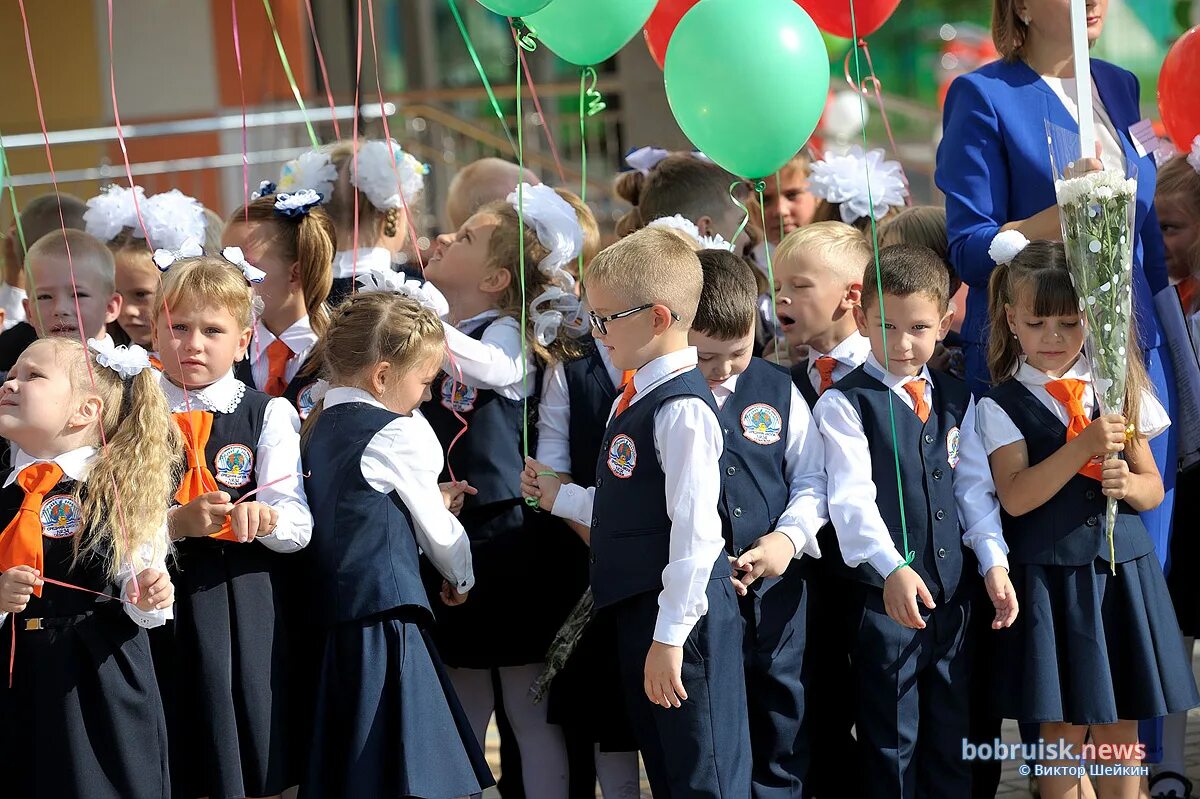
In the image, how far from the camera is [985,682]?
12.1 ft

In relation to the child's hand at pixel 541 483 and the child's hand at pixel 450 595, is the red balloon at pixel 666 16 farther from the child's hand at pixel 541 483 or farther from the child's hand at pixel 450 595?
the child's hand at pixel 450 595

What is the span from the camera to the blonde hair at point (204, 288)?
355cm

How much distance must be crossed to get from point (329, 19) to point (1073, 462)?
1036 centimetres

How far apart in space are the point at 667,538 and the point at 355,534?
0.74 meters

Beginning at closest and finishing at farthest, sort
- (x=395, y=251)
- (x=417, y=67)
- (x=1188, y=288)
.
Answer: (x=1188, y=288) < (x=395, y=251) < (x=417, y=67)

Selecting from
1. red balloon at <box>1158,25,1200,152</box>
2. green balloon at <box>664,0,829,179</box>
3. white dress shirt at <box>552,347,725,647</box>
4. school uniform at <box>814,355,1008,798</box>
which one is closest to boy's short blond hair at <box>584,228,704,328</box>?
white dress shirt at <box>552,347,725,647</box>

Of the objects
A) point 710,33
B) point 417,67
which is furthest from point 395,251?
point 417,67

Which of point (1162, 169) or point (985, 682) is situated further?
point (1162, 169)

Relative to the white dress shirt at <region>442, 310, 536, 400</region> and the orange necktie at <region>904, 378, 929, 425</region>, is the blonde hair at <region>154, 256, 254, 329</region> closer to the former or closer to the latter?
the white dress shirt at <region>442, 310, 536, 400</region>

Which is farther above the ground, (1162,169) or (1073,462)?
(1162,169)

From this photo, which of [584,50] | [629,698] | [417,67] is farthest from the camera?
[417,67]

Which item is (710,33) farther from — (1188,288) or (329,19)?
(329,19)

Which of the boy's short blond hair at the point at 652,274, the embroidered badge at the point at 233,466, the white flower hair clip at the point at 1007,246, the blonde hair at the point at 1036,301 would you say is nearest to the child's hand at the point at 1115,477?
the blonde hair at the point at 1036,301

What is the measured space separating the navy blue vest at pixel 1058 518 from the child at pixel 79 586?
2.02 meters
